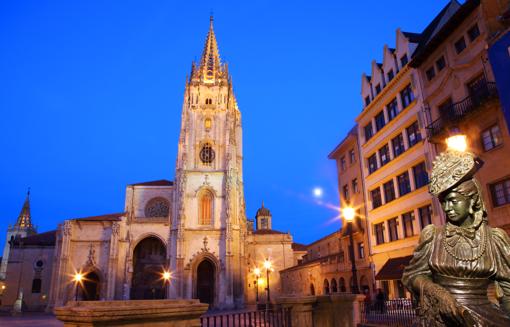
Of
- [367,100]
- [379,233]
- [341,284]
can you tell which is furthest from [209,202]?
[379,233]

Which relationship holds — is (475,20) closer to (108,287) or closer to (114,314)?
(114,314)

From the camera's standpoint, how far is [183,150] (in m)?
47.1

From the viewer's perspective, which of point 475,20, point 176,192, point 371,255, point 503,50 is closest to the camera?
point 503,50

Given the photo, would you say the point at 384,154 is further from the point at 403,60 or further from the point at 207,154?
the point at 207,154

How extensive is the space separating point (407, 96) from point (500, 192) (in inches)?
385

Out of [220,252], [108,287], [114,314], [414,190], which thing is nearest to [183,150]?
[220,252]

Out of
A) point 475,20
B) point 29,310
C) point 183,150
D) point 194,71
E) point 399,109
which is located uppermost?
point 194,71

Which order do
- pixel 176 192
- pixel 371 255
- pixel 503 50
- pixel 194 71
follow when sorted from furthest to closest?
pixel 194 71
pixel 176 192
pixel 371 255
pixel 503 50

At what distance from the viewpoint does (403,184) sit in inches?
942

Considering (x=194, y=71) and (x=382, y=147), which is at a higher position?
(x=194, y=71)

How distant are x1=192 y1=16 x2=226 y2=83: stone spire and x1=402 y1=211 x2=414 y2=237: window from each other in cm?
3870

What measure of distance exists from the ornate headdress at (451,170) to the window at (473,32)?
19255 millimetres

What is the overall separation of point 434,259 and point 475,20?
65.7 feet

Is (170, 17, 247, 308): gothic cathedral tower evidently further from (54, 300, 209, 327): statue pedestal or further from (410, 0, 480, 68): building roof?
(54, 300, 209, 327): statue pedestal
